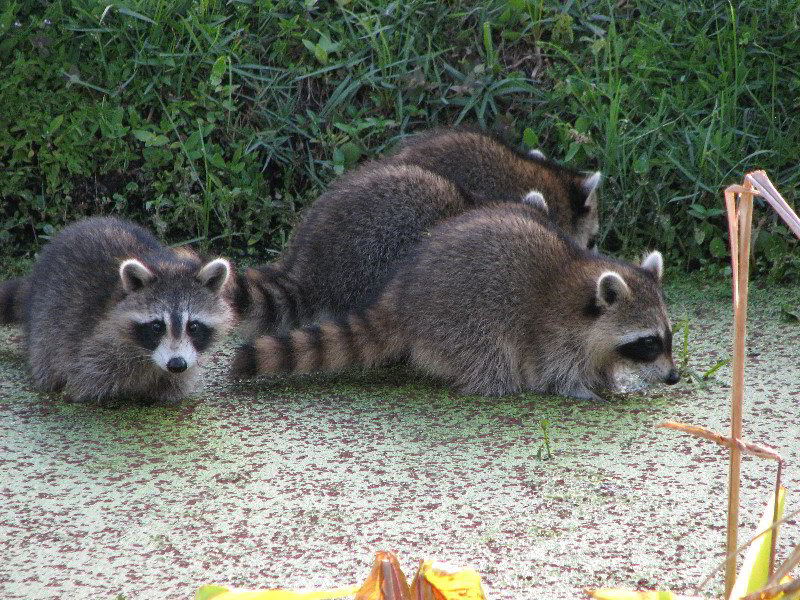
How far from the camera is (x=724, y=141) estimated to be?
503 cm

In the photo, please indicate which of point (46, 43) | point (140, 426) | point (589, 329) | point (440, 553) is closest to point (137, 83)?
point (46, 43)

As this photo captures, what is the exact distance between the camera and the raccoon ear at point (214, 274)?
12.9ft

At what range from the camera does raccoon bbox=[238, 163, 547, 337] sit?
4418mm

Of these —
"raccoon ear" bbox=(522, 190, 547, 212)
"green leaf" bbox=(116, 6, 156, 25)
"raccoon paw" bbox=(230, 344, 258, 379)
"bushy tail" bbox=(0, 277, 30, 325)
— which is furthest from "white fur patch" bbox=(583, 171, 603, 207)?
"bushy tail" bbox=(0, 277, 30, 325)

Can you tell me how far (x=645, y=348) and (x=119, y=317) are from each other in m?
1.92

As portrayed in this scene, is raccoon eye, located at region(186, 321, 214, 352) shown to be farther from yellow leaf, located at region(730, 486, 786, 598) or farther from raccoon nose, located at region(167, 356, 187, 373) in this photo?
yellow leaf, located at region(730, 486, 786, 598)

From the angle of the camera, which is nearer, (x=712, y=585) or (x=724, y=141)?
(x=712, y=585)

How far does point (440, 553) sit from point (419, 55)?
348 centimetres

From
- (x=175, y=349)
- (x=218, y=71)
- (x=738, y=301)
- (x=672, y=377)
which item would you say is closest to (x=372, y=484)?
(x=175, y=349)

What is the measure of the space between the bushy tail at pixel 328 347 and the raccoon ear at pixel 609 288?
2.51 feet

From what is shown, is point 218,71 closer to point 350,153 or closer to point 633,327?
point 350,153

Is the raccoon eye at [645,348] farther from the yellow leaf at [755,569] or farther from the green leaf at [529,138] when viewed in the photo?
the yellow leaf at [755,569]

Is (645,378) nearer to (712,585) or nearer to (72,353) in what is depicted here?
(712,585)

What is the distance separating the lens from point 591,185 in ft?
16.5
